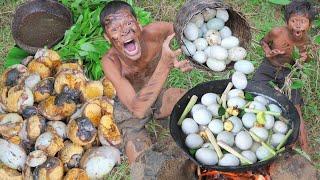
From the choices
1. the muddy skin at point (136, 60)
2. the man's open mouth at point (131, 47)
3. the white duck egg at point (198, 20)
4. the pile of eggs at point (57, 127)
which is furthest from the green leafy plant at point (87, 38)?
the white duck egg at point (198, 20)

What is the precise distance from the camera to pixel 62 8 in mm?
5480

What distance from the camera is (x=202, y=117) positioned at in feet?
10.6

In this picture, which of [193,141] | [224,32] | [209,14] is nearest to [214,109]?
[193,141]

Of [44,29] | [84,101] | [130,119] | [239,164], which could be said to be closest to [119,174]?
[130,119]

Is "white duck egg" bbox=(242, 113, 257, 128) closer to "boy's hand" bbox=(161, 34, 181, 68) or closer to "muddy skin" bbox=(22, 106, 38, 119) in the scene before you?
"boy's hand" bbox=(161, 34, 181, 68)

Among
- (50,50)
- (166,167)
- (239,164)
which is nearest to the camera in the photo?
(239,164)

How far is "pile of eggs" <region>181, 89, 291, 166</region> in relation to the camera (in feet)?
10.1

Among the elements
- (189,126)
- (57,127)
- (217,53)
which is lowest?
(57,127)

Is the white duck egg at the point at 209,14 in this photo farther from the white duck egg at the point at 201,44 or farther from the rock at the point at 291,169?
the rock at the point at 291,169

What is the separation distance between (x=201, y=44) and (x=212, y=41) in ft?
0.29

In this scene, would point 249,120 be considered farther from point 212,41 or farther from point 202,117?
point 212,41

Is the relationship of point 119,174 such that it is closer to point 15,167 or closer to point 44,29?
point 15,167

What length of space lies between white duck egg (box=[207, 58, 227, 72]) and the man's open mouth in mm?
525

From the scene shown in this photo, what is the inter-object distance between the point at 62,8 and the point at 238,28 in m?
2.32
